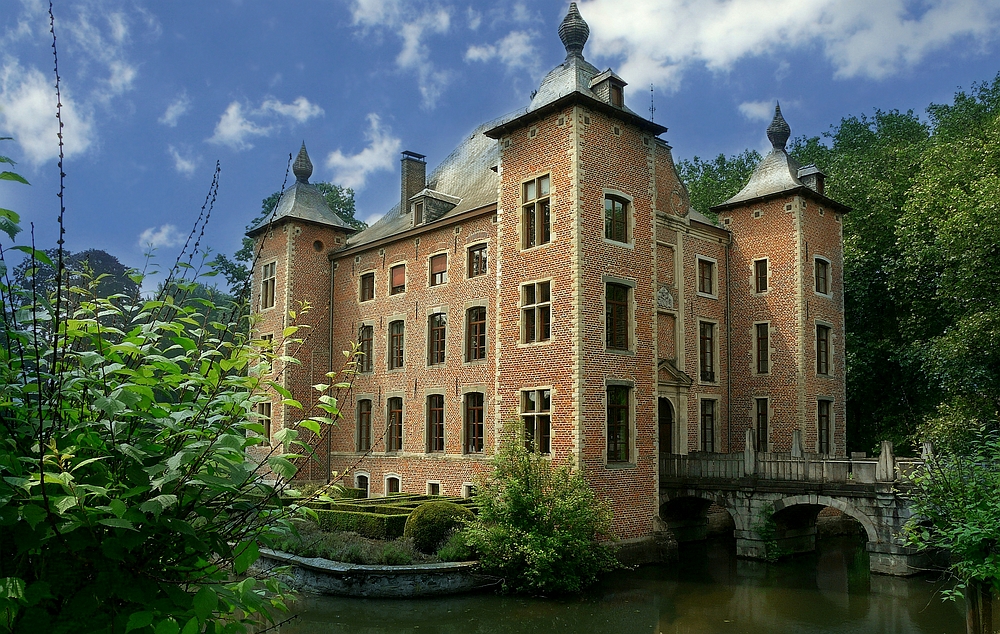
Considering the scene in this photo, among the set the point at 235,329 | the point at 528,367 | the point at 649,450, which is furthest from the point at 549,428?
the point at 235,329

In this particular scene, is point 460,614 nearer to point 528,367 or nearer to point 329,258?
point 528,367

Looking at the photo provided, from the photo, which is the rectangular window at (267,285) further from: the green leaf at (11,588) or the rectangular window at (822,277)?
the green leaf at (11,588)

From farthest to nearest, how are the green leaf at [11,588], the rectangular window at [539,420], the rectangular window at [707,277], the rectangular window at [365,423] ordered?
the rectangular window at [365,423] < the rectangular window at [707,277] < the rectangular window at [539,420] < the green leaf at [11,588]

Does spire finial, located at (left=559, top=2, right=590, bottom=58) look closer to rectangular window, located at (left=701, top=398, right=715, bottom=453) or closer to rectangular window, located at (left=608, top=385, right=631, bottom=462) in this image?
rectangular window, located at (left=608, top=385, right=631, bottom=462)

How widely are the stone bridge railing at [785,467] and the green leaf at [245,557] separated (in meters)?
14.5

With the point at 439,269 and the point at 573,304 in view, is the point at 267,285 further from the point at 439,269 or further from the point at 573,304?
the point at 573,304

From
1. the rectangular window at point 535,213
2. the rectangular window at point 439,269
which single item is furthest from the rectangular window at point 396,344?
the rectangular window at point 535,213

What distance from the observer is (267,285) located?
84.0 feet

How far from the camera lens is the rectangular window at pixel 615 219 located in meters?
17.2

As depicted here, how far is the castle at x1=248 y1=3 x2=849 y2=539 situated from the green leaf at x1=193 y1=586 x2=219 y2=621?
13.4 meters

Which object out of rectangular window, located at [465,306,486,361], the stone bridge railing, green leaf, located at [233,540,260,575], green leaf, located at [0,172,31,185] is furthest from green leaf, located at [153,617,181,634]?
rectangular window, located at [465,306,486,361]

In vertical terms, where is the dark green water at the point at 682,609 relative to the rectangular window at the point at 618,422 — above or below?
below

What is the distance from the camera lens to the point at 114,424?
263 centimetres

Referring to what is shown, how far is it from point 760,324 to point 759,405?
2324mm
